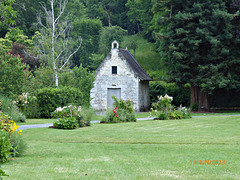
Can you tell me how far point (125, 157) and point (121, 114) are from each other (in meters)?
11.2

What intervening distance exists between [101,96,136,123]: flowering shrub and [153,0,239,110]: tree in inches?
430

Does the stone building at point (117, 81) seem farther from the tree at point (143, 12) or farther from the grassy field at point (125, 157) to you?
the grassy field at point (125, 157)

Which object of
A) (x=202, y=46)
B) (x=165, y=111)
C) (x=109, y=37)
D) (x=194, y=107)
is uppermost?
(x=109, y=37)

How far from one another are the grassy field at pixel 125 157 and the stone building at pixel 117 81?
21.2m

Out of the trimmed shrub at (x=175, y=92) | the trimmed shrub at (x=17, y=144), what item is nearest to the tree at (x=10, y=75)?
the trimmed shrub at (x=17, y=144)

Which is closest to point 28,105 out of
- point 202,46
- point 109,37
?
point 202,46

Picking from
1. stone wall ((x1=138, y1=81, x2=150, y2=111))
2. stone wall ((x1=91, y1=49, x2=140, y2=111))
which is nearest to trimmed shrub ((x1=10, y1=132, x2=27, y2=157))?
stone wall ((x1=91, y1=49, x2=140, y2=111))

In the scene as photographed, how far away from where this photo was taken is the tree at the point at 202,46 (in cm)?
2970

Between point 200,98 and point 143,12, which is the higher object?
point 143,12

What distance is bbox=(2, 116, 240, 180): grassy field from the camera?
6.64 m

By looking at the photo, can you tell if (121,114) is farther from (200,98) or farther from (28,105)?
(200,98)

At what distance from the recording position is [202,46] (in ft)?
105

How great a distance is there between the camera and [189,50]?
30828 mm

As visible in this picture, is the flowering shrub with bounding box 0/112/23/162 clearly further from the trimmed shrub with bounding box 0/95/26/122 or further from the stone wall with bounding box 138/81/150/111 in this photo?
the stone wall with bounding box 138/81/150/111
